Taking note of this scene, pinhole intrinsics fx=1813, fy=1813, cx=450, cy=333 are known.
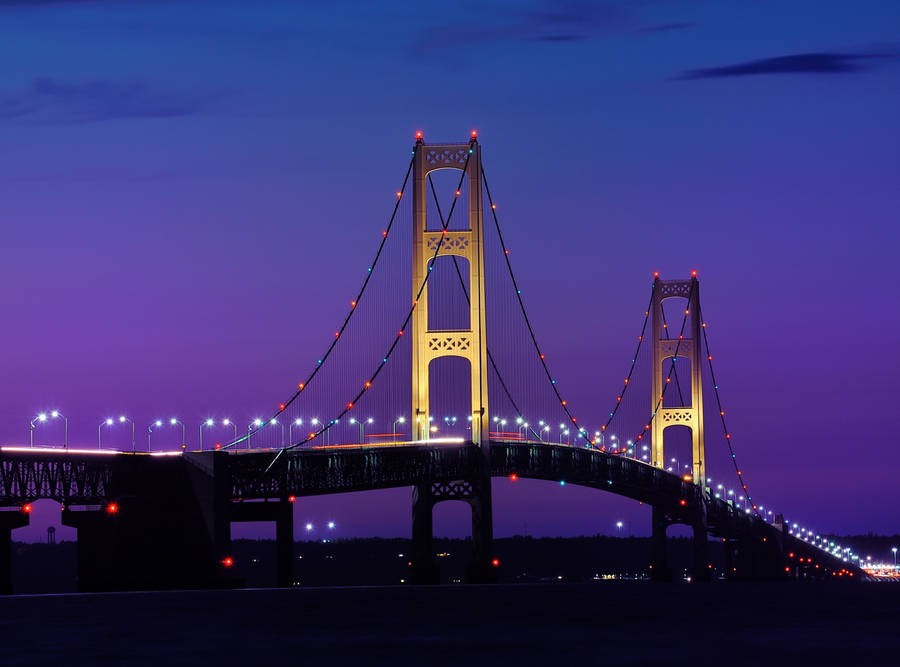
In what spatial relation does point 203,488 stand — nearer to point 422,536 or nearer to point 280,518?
point 280,518

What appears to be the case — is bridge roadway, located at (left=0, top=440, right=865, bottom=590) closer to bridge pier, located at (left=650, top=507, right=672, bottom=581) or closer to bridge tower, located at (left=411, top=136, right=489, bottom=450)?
bridge tower, located at (left=411, top=136, right=489, bottom=450)

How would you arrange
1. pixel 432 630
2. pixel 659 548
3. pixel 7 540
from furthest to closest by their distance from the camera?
1. pixel 659 548
2. pixel 7 540
3. pixel 432 630

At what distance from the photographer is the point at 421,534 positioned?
94.1m

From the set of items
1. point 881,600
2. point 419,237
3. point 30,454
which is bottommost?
point 881,600

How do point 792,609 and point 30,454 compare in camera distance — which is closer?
point 792,609

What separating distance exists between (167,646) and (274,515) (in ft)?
145

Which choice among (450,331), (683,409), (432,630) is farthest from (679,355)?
(432,630)

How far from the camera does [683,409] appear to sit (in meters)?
155

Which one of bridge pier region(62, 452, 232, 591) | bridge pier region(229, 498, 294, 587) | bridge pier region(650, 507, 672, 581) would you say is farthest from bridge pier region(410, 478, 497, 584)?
bridge pier region(650, 507, 672, 581)

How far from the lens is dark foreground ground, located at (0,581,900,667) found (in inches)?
1513

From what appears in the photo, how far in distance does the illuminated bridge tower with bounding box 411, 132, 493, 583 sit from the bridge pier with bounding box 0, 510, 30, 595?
23478mm

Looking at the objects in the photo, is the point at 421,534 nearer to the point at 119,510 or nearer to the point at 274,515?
the point at 274,515

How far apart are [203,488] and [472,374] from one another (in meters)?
20.7

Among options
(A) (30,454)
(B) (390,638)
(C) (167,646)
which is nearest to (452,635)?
(B) (390,638)
